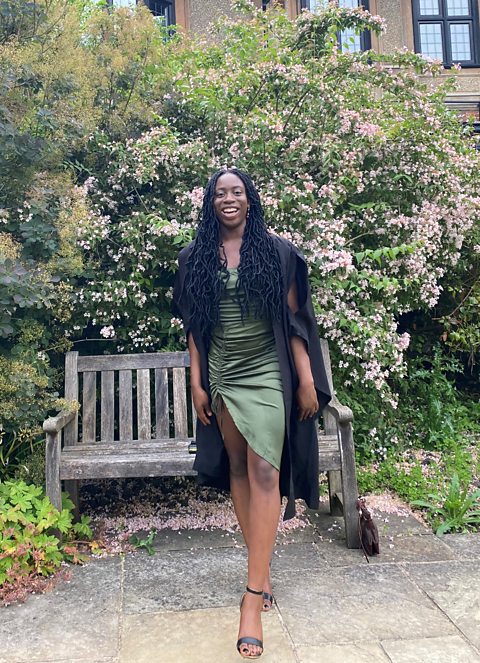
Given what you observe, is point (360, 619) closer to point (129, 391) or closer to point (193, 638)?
point (193, 638)

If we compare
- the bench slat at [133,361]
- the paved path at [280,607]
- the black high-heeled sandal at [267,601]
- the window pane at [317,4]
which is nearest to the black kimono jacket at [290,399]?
the black high-heeled sandal at [267,601]

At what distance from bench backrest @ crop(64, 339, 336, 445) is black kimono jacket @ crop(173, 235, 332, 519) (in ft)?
3.61

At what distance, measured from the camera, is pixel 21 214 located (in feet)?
12.3

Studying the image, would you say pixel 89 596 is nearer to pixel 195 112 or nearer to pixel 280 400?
pixel 280 400

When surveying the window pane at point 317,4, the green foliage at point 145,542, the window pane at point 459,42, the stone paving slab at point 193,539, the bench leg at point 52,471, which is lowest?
the stone paving slab at point 193,539

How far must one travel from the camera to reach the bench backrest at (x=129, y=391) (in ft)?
12.5

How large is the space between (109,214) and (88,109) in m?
0.79

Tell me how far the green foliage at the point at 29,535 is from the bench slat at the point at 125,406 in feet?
2.28

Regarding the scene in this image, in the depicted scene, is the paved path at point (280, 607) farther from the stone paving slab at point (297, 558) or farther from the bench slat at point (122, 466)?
the bench slat at point (122, 466)

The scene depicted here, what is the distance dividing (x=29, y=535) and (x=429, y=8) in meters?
15.0

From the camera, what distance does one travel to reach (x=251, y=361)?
8.44ft

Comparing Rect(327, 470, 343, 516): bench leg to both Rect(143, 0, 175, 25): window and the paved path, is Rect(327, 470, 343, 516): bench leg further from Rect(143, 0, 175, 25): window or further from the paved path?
Rect(143, 0, 175, 25): window

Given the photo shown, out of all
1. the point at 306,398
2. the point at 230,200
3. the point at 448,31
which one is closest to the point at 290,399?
the point at 306,398

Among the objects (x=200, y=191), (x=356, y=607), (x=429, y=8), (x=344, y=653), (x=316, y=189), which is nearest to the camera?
(x=344, y=653)
